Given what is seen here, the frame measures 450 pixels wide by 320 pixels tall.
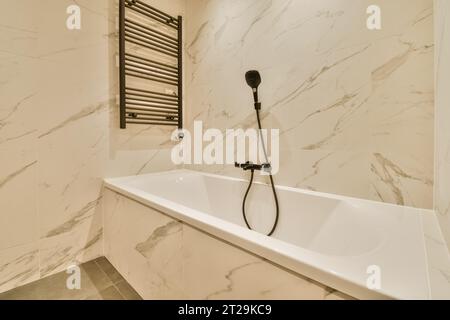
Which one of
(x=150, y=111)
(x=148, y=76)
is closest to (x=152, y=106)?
(x=150, y=111)

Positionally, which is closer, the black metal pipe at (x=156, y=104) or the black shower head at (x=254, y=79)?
the black shower head at (x=254, y=79)

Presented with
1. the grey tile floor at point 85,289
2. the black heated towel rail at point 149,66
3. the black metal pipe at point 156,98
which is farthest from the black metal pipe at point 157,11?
the grey tile floor at point 85,289

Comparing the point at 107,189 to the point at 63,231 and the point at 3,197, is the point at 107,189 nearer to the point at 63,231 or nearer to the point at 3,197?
the point at 63,231

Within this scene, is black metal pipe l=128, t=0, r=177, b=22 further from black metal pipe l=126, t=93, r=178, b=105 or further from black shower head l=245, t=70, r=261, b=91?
black shower head l=245, t=70, r=261, b=91

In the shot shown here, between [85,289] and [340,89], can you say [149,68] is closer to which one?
[340,89]

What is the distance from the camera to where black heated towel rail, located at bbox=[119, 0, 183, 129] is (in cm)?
157

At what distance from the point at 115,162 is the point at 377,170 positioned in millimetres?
1618

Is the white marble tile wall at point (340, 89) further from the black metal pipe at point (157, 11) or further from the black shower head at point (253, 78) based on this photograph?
the black metal pipe at point (157, 11)

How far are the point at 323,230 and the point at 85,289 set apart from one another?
1322 mm

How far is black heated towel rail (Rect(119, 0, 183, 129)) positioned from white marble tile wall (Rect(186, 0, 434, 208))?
432mm

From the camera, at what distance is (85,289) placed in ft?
4.07

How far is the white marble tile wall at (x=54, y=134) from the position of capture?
1.20 metres

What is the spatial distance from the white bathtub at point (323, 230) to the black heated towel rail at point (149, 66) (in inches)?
18.6
